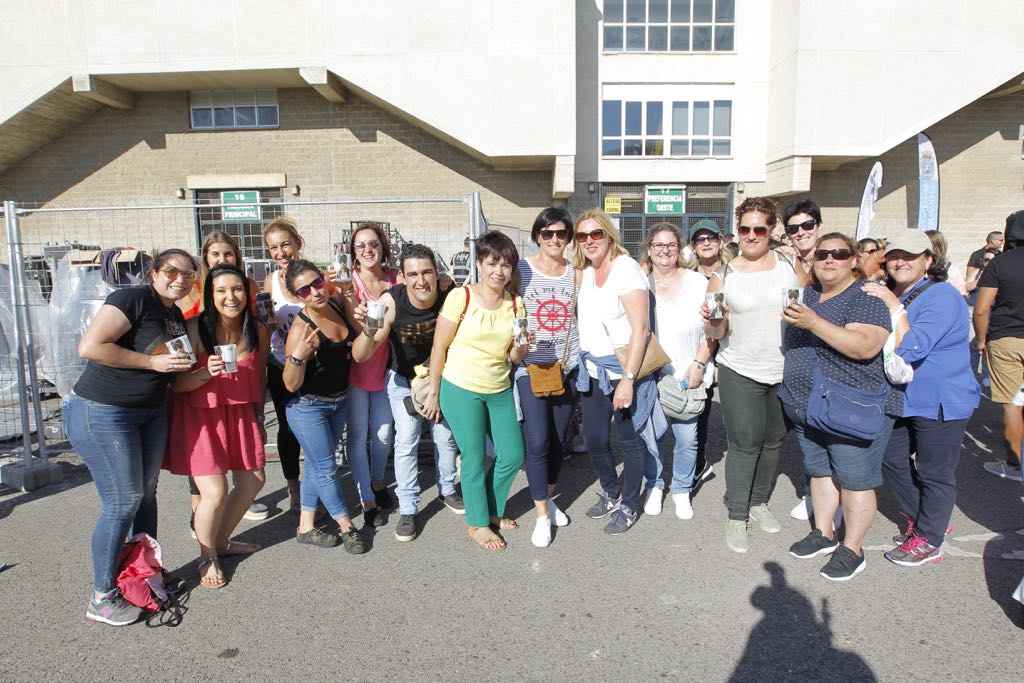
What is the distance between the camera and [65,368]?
614cm

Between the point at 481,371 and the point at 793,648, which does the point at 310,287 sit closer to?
the point at 481,371

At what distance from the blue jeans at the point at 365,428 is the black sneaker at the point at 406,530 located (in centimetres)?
31

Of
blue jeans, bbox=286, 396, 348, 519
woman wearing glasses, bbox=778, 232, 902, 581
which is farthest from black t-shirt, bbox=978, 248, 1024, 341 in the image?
blue jeans, bbox=286, 396, 348, 519

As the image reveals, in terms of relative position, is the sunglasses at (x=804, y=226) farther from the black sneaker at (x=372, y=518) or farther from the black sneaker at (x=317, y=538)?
the black sneaker at (x=317, y=538)

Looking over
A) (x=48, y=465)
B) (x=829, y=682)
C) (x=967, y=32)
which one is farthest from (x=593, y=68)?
(x=829, y=682)

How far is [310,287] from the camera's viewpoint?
3.23 metres

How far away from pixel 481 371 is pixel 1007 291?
3830 millimetres

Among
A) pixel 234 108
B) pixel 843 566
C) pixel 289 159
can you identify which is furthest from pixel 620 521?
pixel 234 108

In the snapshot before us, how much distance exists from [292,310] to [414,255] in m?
0.86

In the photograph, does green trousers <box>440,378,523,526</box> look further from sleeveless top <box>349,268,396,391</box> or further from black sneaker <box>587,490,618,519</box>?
black sneaker <box>587,490,618,519</box>

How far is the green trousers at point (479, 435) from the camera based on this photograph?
11.5 feet

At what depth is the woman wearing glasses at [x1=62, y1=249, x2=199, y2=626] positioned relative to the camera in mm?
2730

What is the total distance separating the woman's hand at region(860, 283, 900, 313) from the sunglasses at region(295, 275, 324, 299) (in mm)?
2796

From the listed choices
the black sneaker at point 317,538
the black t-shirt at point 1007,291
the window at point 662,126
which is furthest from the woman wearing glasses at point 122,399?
the window at point 662,126
